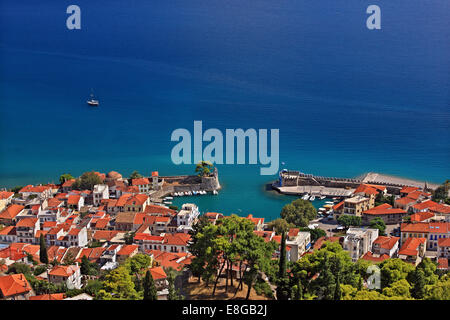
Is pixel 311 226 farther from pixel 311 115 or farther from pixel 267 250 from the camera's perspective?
pixel 311 115

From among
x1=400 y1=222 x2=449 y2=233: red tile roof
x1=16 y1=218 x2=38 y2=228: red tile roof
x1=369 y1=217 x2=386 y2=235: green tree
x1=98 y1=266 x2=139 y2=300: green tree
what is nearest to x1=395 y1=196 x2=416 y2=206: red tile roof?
x1=369 y1=217 x2=386 y2=235: green tree

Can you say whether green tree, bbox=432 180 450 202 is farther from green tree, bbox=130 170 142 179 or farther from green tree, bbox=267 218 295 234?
green tree, bbox=130 170 142 179

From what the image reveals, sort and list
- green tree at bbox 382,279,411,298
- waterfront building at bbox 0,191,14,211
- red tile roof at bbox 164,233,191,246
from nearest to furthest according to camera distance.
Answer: green tree at bbox 382,279,411,298 → red tile roof at bbox 164,233,191,246 → waterfront building at bbox 0,191,14,211

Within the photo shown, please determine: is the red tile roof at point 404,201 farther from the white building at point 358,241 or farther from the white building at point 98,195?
the white building at point 98,195

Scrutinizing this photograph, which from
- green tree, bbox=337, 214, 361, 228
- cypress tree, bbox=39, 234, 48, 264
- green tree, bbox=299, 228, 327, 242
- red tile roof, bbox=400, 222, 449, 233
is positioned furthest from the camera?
green tree, bbox=337, 214, 361, 228

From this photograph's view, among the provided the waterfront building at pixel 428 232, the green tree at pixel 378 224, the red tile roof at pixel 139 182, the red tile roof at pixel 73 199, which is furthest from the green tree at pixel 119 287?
the red tile roof at pixel 139 182
